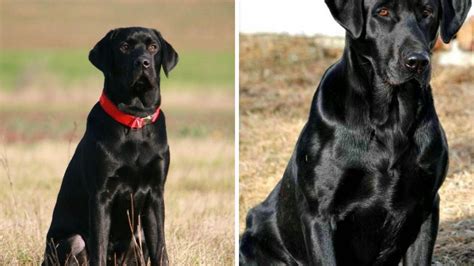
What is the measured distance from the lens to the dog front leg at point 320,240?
435 centimetres

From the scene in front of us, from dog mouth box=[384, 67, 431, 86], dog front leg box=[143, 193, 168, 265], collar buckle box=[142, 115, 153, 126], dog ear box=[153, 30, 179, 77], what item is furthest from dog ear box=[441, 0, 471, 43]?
dog front leg box=[143, 193, 168, 265]

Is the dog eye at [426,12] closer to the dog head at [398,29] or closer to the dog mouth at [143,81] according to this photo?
the dog head at [398,29]

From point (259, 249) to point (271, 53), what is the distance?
5.43 metres

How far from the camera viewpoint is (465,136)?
8.24m

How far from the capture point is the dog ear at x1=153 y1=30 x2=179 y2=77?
4881 mm

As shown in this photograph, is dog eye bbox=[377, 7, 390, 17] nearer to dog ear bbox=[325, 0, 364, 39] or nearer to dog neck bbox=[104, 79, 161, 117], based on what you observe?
dog ear bbox=[325, 0, 364, 39]

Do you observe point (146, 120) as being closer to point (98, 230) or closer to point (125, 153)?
point (125, 153)

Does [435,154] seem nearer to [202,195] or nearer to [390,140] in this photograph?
[390,140]

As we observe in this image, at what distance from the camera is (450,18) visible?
4180mm

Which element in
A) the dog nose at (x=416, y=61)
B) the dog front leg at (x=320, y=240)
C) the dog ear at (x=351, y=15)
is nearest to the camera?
the dog nose at (x=416, y=61)

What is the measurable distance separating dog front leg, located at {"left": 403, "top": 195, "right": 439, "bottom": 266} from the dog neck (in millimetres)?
1452

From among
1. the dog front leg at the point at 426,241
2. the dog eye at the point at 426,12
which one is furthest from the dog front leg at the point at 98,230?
the dog eye at the point at 426,12

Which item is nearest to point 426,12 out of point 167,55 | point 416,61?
point 416,61

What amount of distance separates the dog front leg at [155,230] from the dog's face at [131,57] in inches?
22.6
